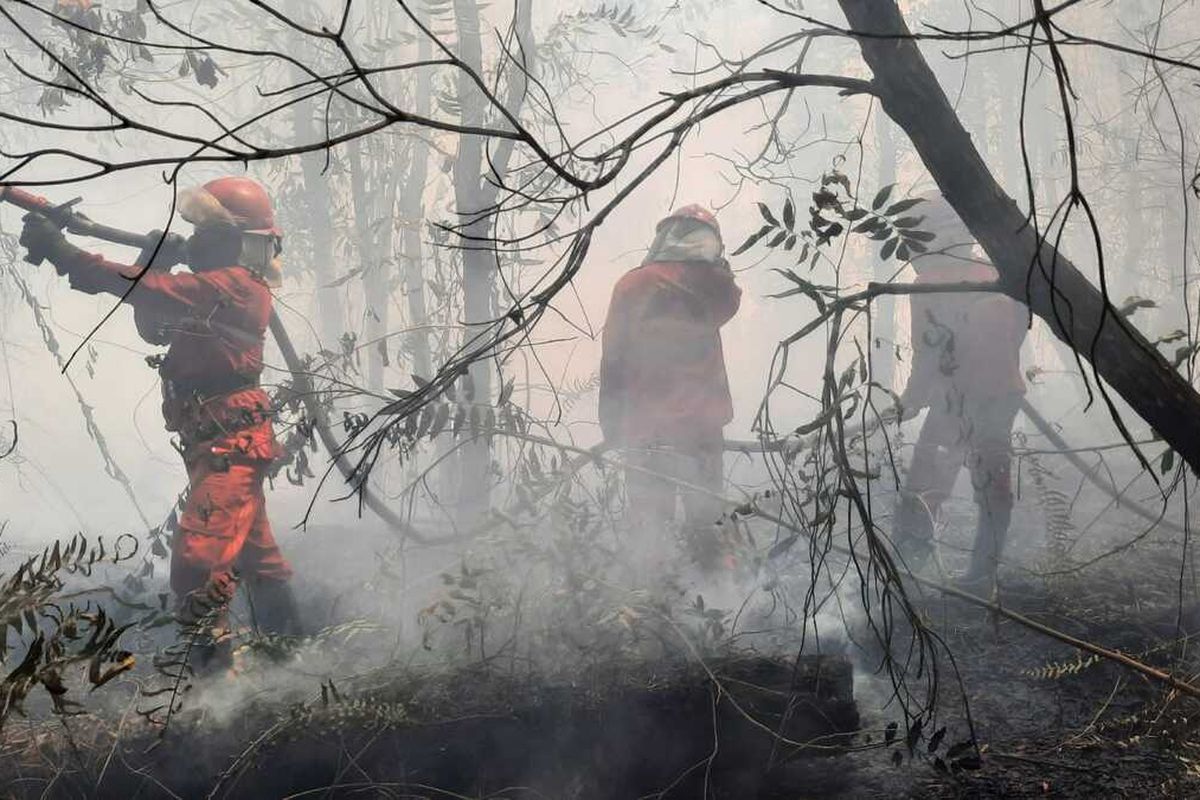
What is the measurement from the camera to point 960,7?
14445mm

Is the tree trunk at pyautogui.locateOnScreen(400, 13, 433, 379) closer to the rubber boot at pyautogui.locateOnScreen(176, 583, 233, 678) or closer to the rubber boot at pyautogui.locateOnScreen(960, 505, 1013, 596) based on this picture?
the rubber boot at pyautogui.locateOnScreen(176, 583, 233, 678)

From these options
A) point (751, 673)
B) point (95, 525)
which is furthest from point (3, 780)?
point (95, 525)

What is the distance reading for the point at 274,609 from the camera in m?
4.39

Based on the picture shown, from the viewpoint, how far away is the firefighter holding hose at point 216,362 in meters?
3.89

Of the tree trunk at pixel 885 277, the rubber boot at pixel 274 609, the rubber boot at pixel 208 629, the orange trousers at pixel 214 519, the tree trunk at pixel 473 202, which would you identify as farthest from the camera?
the tree trunk at pixel 885 277

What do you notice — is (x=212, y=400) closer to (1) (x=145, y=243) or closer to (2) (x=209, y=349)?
(2) (x=209, y=349)

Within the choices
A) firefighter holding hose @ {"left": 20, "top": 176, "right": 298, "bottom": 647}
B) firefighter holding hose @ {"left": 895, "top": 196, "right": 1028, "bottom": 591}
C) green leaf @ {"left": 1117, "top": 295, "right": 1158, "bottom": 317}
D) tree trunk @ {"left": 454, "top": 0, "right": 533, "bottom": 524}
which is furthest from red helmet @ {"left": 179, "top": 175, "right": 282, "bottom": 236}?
green leaf @ {"left": 1117, "top": 295, "right": 1158, "bottom": 317}

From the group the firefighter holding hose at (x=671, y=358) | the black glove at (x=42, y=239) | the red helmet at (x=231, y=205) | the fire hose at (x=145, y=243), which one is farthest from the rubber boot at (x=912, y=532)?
the black glove at (x=42, y=239)

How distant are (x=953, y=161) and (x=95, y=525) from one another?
451 inches

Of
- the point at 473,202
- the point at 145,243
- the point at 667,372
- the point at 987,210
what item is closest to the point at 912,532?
the point at 667,372

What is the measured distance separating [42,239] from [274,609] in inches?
77.0

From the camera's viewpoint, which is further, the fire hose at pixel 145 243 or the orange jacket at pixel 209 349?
the orange jacket at pixel 209 349

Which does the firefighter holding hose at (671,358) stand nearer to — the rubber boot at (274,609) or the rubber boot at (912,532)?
the rubber boot at (912,532)

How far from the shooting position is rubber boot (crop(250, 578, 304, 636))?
4.37 meters
